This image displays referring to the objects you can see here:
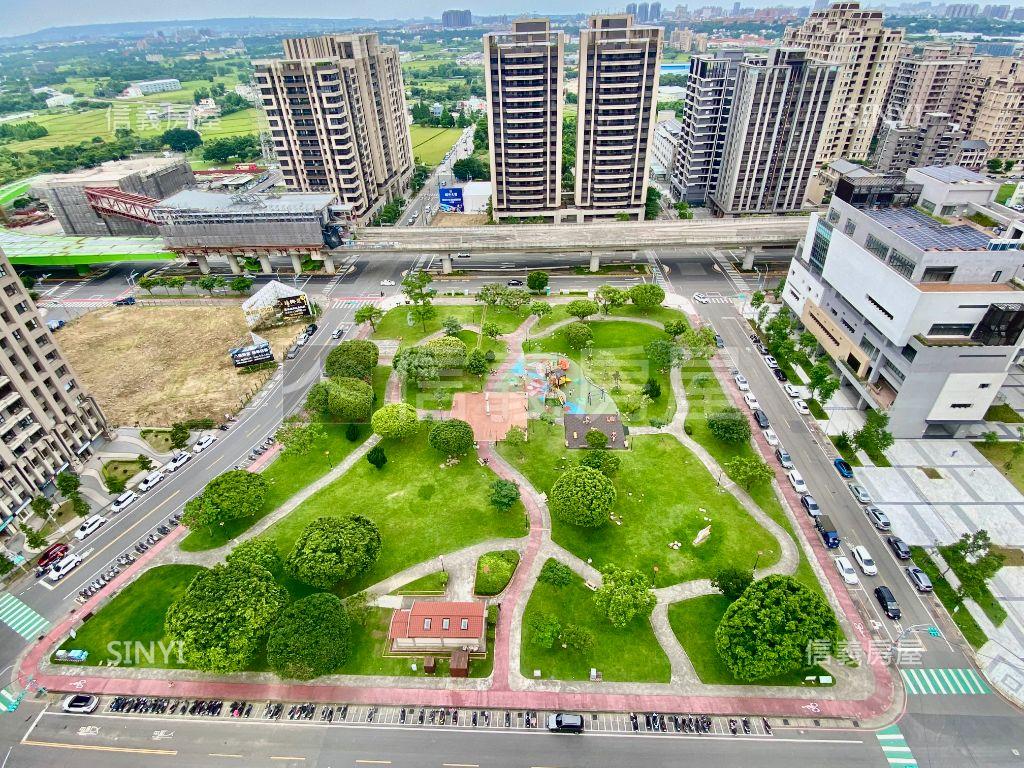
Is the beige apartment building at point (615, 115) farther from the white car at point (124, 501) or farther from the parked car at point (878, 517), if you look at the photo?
the white car at point (124, 501)

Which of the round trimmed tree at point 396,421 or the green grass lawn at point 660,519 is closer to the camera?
the green grass lawn at point 660,519

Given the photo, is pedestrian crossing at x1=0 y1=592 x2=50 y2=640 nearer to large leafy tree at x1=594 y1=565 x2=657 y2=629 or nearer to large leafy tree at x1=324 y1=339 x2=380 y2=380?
large leafy tree at x1=324 y1=339 x2=380 y2=380

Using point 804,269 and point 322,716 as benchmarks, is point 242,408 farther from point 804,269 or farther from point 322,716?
point 804,269

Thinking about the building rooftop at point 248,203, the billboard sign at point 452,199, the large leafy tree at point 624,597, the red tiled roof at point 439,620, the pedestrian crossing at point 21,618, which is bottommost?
the pedestrian crossing at point 21,618

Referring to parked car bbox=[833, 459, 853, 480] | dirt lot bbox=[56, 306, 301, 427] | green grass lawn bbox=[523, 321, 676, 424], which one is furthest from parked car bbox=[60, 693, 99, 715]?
parked car bbox=[833, 459, 853, 480]

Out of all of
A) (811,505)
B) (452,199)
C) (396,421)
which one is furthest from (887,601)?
(452,199)

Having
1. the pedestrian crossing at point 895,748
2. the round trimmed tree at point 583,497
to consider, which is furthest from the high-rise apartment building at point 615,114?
the pedestrian crossing at point 895,748

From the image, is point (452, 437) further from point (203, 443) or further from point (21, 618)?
point (21, 618)
